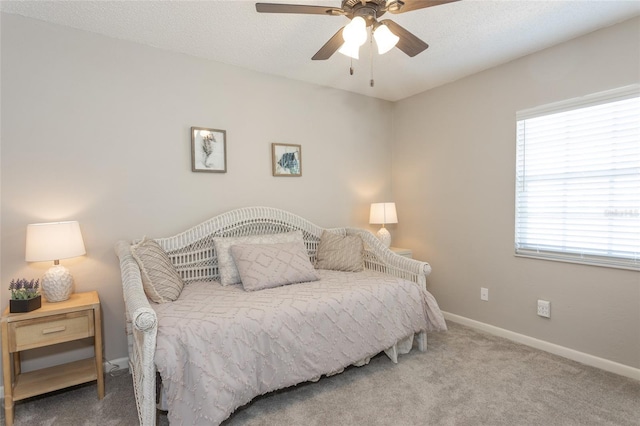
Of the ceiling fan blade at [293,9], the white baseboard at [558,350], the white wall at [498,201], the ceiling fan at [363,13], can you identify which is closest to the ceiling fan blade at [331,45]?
the ceiling fan at [363,13]

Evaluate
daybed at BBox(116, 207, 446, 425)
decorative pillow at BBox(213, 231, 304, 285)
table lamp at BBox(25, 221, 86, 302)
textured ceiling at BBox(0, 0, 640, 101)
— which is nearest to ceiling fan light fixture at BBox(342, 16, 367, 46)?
textured ceiling at BBox(0, 0, 640, 101)

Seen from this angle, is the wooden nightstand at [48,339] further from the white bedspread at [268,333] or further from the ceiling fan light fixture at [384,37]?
the ceiling fan light fixture at [384,37]

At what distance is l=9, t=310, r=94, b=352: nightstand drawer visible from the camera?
185cm

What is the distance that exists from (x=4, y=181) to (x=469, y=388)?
323cm

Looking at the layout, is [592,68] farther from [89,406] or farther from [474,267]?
[89,406]

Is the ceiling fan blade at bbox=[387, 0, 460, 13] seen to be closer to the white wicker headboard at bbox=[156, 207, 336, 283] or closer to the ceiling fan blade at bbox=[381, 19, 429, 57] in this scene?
the ceiling fan blade at bbox=[381, 19, 429, 57]

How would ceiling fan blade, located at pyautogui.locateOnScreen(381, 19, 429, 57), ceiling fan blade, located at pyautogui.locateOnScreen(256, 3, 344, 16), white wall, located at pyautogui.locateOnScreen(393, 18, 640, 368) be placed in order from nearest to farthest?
ceiling fan blade, located at pyautogui.locateOnScreen(256, 3, 344, 16) → ceiling fan blade, located at pyautogui.locateOnScreen(381, 19, 429, 57) → white wall, located at pyautogui.locateOnScreen(393, 18, 640, 368)

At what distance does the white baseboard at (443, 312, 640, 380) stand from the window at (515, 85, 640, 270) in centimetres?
68

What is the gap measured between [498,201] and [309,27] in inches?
84.5

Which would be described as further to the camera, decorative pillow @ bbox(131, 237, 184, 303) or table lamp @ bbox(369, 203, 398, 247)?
table lamp @ bbox(369, 203, 398, 247)

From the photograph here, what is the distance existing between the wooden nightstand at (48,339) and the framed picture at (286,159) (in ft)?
5.81

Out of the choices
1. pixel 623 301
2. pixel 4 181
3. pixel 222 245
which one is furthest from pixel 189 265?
pixel 623 301

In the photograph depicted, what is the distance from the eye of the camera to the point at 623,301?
2277 millimetres

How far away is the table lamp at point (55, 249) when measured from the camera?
1.96m
